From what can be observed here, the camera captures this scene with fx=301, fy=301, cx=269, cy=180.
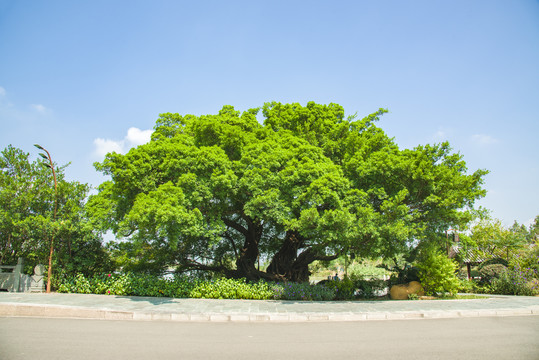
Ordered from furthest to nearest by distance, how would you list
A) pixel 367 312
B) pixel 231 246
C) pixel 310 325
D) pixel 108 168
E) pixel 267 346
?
pixel 231 246 → pixel 108 168 → pixel 367 312 → pixel 310 325 → pixel 267 346

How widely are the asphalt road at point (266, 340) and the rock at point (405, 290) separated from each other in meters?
5.13

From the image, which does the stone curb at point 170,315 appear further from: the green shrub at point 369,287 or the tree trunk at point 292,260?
the tree trunk at point 292,260

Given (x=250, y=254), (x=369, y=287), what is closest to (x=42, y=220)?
(x=250, y=254)

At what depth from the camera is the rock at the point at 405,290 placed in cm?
1388

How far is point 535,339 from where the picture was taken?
6613 mm

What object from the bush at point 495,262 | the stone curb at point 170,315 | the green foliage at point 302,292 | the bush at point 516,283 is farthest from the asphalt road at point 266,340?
the bush at point 495,262

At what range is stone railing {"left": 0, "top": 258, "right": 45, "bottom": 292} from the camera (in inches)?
546

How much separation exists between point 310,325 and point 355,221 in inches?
172

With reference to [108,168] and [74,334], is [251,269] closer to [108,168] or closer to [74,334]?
[108,168]

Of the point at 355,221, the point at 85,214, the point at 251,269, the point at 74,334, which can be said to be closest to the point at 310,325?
the point at 355,221

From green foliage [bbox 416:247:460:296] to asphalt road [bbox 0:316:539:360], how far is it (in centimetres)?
484

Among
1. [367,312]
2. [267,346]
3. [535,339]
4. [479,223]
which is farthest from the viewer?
[479,223]

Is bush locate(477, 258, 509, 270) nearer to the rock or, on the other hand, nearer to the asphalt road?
the rock

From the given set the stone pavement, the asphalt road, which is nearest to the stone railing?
the stone pavement
